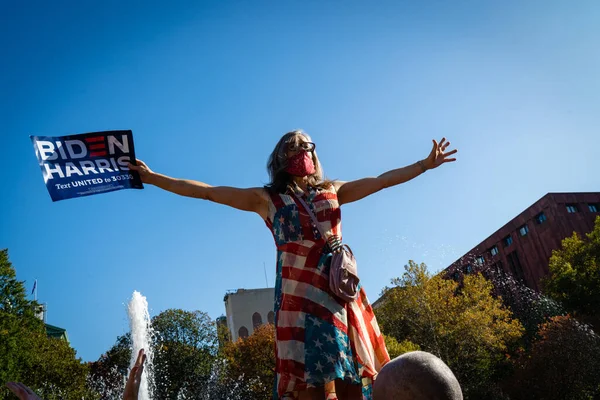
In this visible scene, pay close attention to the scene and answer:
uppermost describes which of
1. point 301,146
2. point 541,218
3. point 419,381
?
point 541,218

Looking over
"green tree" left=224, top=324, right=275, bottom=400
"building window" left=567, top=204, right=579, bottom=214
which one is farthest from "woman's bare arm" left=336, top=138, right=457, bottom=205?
"building window" left=567, top=204, right=579, bottom=214

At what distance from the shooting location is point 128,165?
3.79m

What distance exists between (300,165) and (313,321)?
3.87 ft

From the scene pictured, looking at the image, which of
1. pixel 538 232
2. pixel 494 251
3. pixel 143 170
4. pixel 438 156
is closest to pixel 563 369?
pixel 438 156

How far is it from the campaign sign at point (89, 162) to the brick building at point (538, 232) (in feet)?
129

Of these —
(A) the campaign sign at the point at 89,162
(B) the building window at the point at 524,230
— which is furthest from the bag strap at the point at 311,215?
(B) the building window at the point at 524,230

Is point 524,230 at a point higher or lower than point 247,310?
lower

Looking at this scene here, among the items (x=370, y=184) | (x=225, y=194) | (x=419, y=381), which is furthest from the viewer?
(x=370, y=184)

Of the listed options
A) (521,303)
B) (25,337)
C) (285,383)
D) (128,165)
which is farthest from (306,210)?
(521,303)

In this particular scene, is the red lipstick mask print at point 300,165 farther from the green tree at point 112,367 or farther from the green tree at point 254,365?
the green tree at point 112,367

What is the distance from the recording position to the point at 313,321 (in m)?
2.90

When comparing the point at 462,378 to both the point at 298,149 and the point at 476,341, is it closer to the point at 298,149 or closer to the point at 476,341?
the point at 476,341

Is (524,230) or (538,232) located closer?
(538,232)

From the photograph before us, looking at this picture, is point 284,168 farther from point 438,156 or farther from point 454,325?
point 454,325
